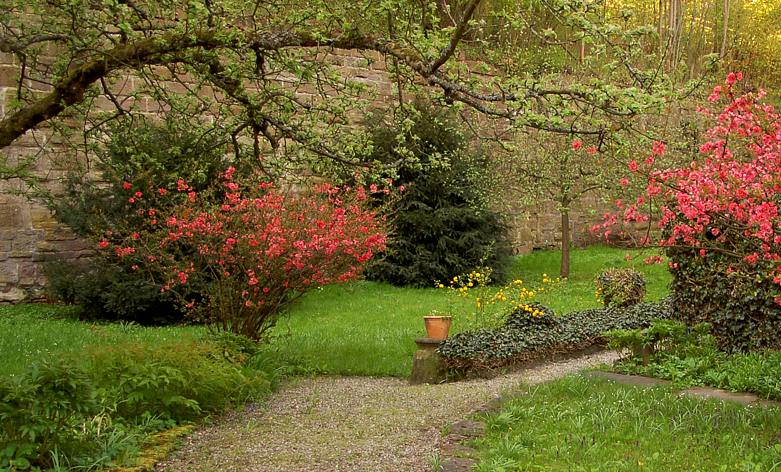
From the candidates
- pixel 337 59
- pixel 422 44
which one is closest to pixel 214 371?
pixel 422 44

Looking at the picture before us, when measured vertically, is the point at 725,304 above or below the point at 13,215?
below

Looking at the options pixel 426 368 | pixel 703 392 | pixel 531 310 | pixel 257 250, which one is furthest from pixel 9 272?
pixel 703 392

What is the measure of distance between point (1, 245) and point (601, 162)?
10.2m

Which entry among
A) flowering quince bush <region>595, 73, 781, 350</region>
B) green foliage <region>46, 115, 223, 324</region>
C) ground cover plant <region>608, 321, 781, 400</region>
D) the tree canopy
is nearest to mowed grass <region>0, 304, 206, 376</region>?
green foliage <region>46, 115, 223, 324</region>

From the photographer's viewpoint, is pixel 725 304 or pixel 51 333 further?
pixel 51 333

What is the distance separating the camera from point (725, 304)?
7758 mm

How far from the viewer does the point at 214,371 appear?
6.06m

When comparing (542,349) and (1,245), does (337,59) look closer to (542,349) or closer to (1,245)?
(1,245)

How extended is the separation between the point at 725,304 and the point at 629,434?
126 inches

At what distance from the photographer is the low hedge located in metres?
7.92

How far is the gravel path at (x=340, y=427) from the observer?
→ 493 centimetres

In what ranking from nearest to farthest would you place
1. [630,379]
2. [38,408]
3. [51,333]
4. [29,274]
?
[38,408] < [630,379] < [51,333] < [29,274]

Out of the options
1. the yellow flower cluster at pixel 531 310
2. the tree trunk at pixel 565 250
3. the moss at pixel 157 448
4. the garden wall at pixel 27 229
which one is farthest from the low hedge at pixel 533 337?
the tree trunk at pixel 565 250

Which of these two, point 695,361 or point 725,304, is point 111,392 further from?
point 725,304
